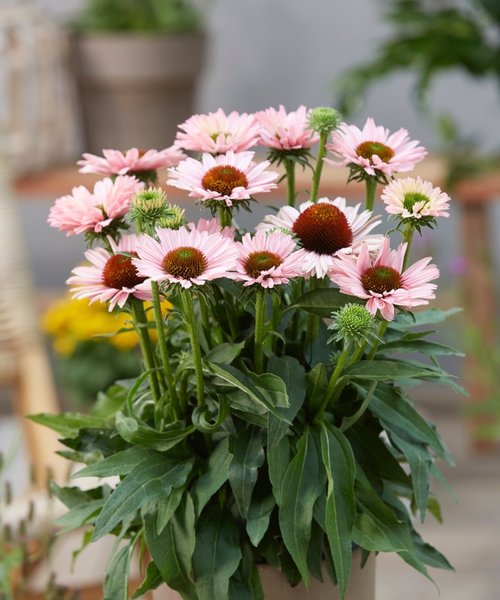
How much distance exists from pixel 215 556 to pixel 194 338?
13 centimetres

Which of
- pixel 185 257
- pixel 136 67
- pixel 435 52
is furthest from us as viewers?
pixel 136 67

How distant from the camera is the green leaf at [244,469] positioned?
0.57m

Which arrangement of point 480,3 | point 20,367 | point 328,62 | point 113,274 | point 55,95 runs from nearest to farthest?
point 113,274 < point 20,367 < point 480,3 < point 55,95 < point 328,62

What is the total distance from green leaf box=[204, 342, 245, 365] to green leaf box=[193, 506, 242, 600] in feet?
0.31

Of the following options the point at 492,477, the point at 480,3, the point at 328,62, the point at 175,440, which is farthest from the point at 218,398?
the point at 328,62

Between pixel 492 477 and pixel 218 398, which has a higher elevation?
pixel 218 398

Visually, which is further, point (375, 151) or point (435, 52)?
point (435, 52)

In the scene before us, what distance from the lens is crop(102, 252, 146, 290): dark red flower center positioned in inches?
22.3

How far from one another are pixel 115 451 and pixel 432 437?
7.5 inches

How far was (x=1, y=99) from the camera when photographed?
227 cm

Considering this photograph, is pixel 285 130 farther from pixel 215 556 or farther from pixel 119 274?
pixel 215 556

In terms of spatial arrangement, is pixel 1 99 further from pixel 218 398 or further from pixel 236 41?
pixel 218 398

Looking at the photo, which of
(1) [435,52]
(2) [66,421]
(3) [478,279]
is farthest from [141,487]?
(3) [478,279]

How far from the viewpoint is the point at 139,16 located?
240 cm
